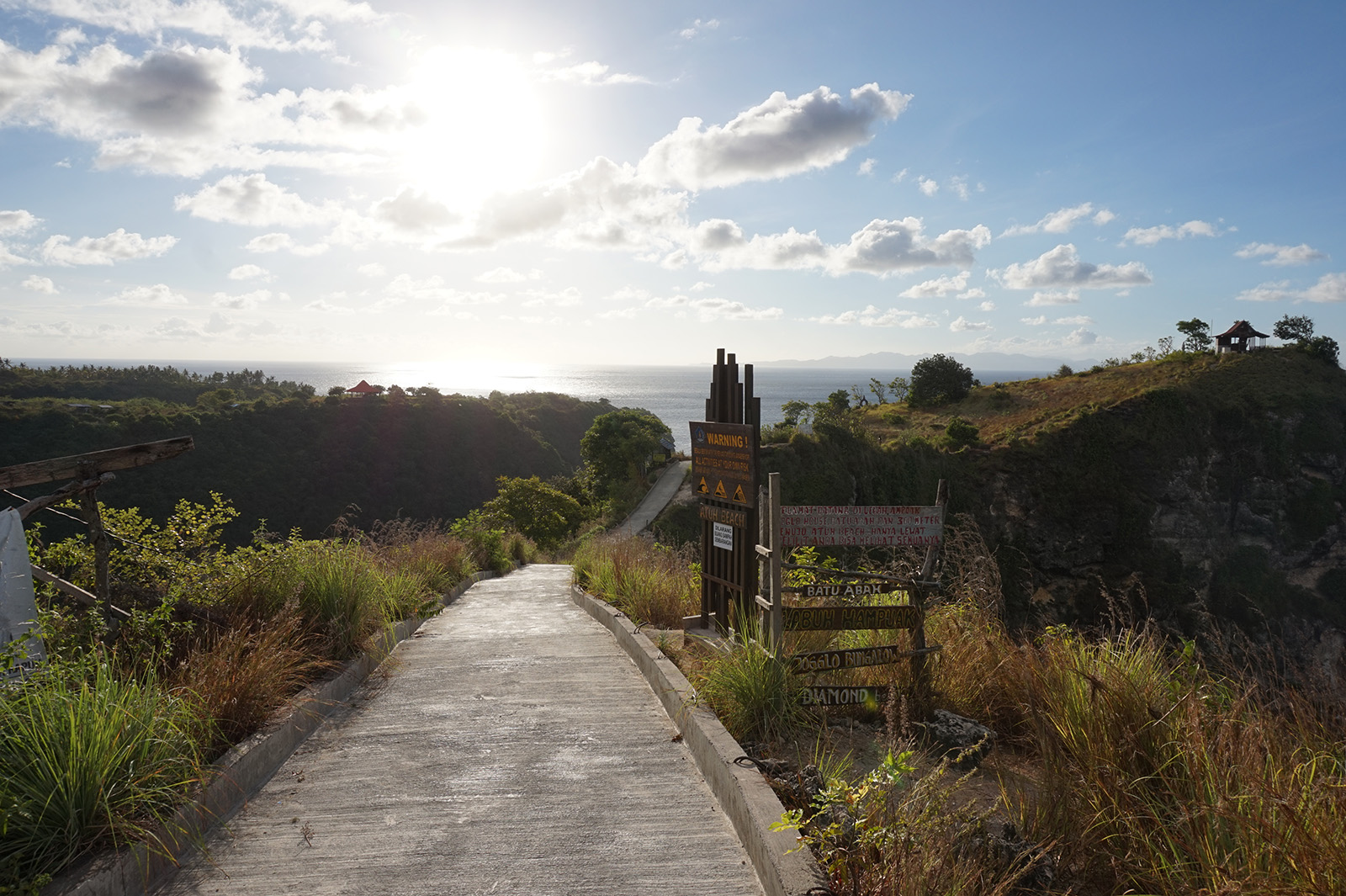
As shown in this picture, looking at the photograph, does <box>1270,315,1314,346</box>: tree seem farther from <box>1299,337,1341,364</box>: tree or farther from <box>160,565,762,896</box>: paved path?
<box>160,565,762,896</box>: paved path

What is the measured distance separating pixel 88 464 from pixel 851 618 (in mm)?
5063

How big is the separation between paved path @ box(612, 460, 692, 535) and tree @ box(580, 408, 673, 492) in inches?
56.8

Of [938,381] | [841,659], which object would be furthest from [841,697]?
[938,381]

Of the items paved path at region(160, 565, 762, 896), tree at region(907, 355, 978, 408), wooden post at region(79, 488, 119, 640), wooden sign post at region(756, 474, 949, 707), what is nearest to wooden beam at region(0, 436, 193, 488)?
wooden post at region(79, 488, 119, 640)

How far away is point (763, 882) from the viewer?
322 centimetres

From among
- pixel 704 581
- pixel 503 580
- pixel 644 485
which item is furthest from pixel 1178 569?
pixel 704 581

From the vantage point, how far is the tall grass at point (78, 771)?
117 inches

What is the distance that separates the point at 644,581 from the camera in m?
9.31

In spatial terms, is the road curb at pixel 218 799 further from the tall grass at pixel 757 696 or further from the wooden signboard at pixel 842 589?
the wooden signboard at pixel 842 589

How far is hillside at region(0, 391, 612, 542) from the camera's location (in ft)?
165

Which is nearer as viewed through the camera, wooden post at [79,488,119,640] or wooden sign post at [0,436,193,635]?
wooden sign post at [0,436,193,635]

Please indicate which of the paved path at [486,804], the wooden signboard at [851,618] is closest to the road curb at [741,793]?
the paved path at [486,804]

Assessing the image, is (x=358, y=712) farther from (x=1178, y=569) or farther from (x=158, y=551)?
(x=1178, y=569)

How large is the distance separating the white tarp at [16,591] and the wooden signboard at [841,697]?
4.27 metres
